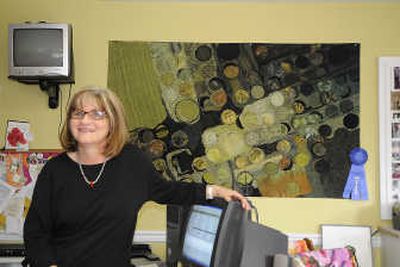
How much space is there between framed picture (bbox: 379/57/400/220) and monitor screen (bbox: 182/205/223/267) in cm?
150

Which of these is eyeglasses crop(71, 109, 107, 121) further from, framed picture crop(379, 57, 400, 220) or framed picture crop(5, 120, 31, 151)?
framed picture crop(379, 57, 400, 220)

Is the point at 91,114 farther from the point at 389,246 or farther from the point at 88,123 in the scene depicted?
the point at 389,246

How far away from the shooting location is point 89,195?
1.53 m

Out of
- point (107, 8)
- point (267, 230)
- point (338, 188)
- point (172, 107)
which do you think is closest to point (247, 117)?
point (172, 107)

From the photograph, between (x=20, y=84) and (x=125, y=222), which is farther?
(x=20, y=84)

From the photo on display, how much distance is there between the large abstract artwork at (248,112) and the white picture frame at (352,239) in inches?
8.0

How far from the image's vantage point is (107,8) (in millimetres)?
2877

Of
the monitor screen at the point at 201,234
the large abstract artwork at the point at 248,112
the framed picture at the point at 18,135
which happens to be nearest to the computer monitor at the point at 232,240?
the monitor screen at the point at 201,234

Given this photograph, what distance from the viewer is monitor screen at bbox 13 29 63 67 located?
266 centimetres

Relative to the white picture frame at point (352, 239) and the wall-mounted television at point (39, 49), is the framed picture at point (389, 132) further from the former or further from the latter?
the wall-mounted television at point (39, 49)

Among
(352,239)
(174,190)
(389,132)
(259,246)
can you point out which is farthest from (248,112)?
(259,246)

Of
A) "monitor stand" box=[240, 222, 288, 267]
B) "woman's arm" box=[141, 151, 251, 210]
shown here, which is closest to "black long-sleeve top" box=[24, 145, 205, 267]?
"woman's arm" box=[141, 151, 251, 210]

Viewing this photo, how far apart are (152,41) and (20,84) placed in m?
0.84

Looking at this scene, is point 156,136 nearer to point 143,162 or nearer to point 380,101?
point 143,162
